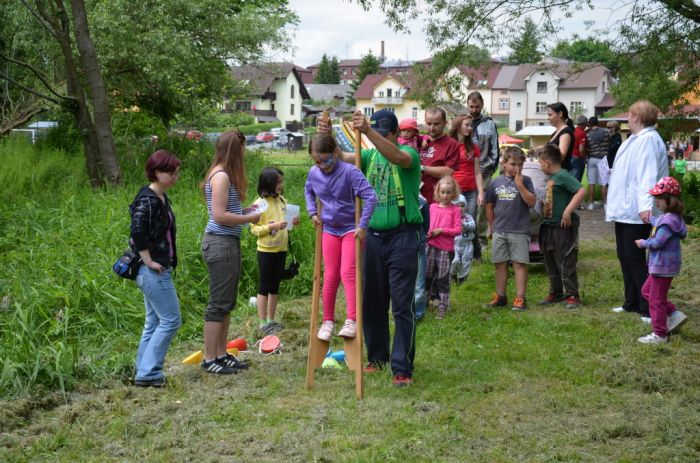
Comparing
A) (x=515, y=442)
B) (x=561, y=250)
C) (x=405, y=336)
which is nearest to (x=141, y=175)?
(x=561, y=250)

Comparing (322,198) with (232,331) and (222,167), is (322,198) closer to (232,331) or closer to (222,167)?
(222,167)

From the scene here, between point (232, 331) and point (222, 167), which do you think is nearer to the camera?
point (222, 167)

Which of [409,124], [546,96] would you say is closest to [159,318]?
[409,124]

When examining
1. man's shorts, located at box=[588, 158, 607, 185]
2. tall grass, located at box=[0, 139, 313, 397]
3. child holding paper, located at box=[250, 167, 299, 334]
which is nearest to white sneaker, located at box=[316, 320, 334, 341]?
tall grass, located at box=[0, 139, 313, 397]

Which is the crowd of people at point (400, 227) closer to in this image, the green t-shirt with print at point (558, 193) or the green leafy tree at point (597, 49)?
the green t-shirt with print at point (558, 193)

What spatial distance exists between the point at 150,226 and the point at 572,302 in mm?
4988

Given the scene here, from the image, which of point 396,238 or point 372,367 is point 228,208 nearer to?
point 396,238

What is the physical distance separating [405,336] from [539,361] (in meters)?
1.36

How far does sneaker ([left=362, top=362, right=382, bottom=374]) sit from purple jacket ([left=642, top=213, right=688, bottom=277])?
106 inches

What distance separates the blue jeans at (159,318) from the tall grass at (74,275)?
18.9 inches

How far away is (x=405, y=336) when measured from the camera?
6027mm

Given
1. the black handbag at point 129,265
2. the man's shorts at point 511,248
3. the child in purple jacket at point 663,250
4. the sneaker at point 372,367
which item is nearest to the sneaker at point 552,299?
the man's shorts at point 511,248

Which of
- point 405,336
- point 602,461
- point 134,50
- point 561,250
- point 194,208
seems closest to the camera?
point 602,461

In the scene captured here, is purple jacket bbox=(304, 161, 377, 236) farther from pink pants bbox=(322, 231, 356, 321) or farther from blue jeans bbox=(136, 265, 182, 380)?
blue jeans bbox=(136, 265, 182, 380)
